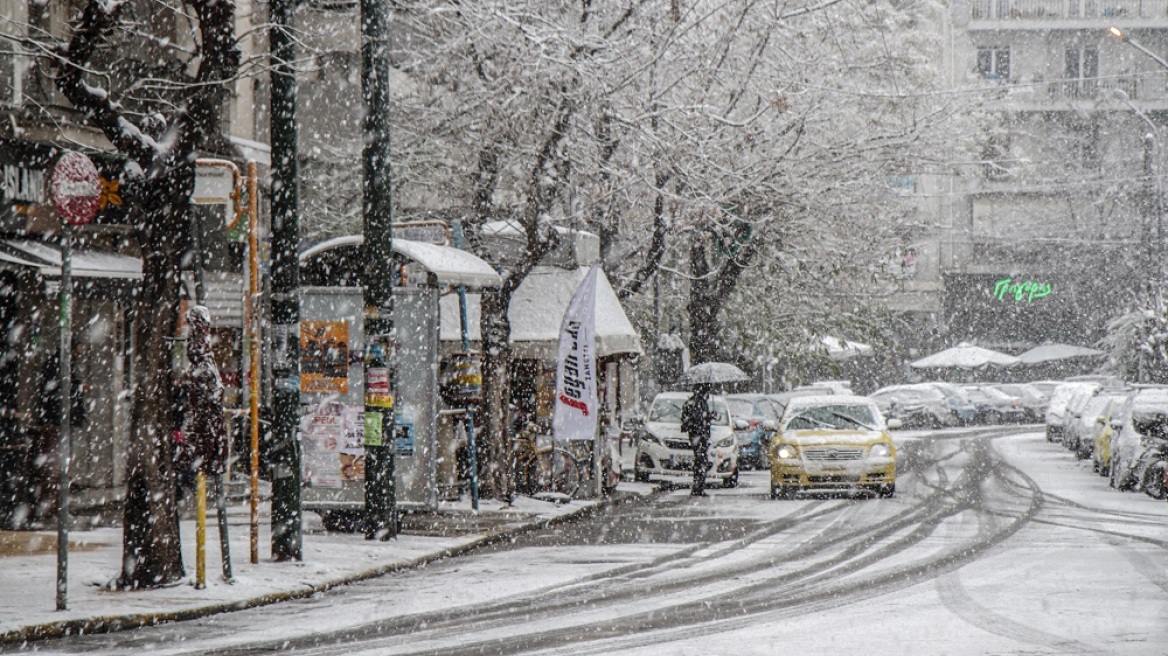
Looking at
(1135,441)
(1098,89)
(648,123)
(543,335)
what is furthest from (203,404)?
(1098,89)

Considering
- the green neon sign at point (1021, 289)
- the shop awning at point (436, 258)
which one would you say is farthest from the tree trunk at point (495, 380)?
the green neon sign at point (1021, 289)

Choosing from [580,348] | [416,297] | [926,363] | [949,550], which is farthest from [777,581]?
[926,363]

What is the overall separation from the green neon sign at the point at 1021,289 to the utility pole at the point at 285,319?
181 feet

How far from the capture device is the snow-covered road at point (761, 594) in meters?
9.94

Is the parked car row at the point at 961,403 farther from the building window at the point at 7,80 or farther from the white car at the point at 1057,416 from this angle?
the building window at the point at 7,80

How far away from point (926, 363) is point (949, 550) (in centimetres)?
4702

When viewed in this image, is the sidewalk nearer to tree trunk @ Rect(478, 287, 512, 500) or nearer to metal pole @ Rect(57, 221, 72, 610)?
metal pole @ Rect(57, 221, 72, 610)

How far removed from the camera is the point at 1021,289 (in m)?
65.9

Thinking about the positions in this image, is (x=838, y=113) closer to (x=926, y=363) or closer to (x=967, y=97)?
(x=967, y=97)

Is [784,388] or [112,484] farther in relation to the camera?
[784,388]

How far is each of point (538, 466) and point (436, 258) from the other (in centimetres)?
610

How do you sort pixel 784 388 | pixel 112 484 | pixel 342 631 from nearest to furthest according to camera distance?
pixel 342 631
pixel 112 484
pixel 784 388

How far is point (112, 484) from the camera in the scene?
2089 cm

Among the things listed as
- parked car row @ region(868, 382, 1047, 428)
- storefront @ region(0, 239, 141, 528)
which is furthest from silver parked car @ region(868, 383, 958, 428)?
storefront @ region(0, 239, 141, 528)
